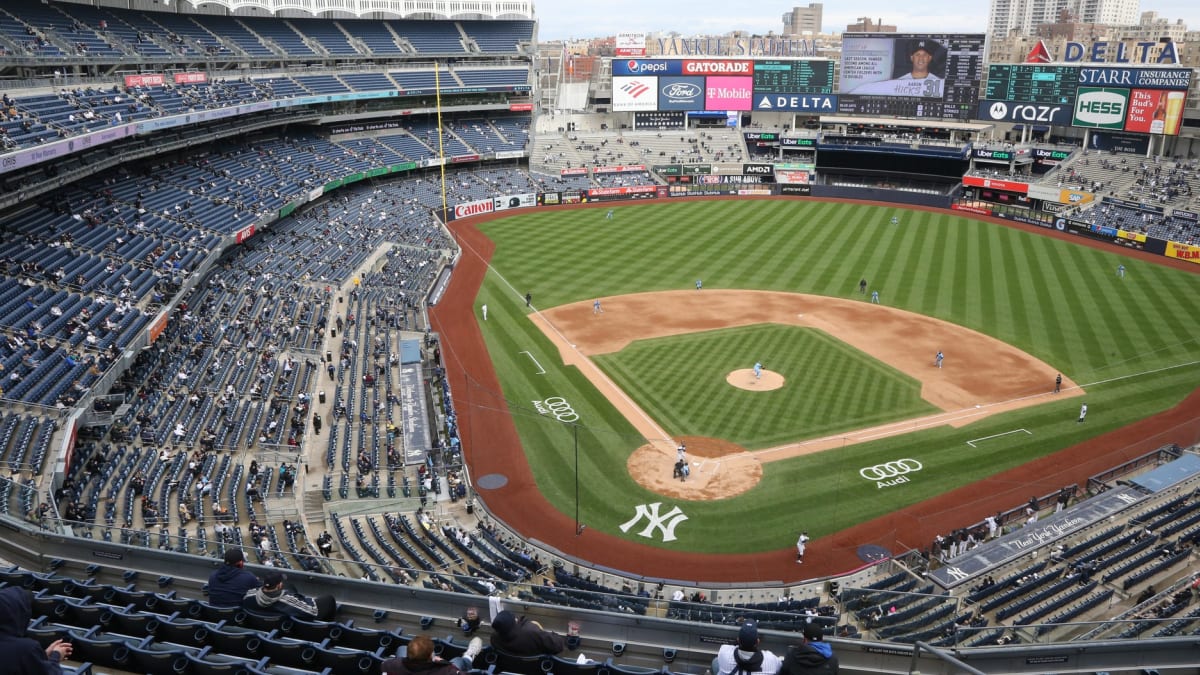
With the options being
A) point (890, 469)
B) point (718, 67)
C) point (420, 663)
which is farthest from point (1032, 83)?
point (420, 663)

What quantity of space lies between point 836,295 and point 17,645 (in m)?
42.7

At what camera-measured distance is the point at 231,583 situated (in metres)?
10.0

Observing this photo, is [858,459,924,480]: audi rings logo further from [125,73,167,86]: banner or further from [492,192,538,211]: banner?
[492,192,538,211]: banner

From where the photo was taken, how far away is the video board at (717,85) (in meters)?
80.0

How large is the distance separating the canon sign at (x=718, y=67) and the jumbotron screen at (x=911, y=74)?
9.68m

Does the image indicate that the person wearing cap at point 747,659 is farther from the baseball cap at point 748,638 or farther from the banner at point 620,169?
the banner at point 620,169

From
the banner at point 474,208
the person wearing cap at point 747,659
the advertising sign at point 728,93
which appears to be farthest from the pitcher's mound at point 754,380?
the advertising sign at point 728,93

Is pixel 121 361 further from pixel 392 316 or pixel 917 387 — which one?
pixel 917 387

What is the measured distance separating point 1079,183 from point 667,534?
2217 inches

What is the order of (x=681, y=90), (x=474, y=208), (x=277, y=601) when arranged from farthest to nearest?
(x=681, y=90), (x=474, y=208), (x=277, y=601)

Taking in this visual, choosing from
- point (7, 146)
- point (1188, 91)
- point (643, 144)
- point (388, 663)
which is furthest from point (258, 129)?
point (1188, 91)

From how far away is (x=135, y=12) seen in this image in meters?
55.3

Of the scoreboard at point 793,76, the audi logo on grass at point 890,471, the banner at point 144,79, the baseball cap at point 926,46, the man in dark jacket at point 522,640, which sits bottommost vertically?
the audi logo on grass at point 890,471

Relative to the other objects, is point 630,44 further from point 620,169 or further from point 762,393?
point 762,393
